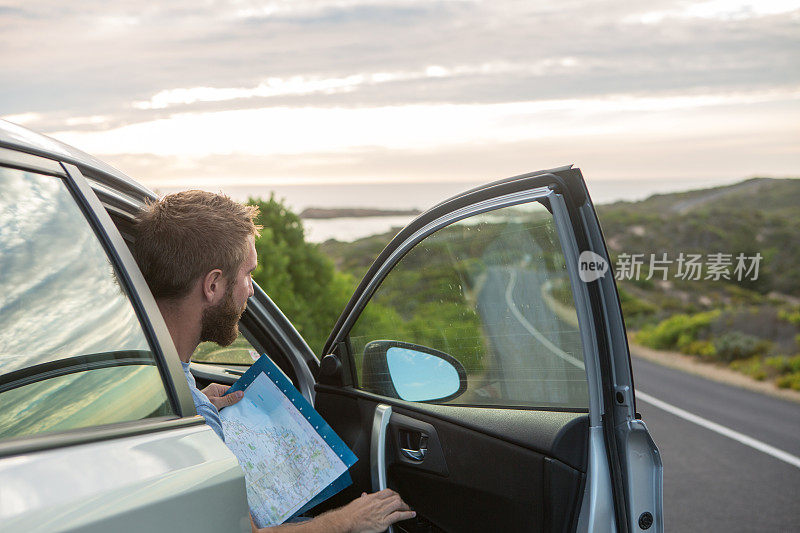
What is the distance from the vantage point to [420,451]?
2758 mm

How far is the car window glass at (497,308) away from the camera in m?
2.10

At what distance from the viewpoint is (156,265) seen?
2.12 meters

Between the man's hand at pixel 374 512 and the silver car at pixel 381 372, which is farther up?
the silver car at pixel 381 372

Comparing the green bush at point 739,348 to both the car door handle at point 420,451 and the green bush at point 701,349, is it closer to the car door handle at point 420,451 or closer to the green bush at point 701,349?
the green bush at point 701,349

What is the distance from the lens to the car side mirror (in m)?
2.56

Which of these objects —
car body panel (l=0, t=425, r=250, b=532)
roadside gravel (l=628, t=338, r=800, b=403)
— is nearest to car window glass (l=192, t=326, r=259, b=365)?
car body panel (l=0, t=425, r=250, b=532)

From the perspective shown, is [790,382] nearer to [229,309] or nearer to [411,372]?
[411,372]

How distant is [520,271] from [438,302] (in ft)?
1.35

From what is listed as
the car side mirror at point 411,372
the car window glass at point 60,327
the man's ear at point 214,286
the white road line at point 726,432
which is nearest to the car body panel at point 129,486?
the car window glass at point 60,327

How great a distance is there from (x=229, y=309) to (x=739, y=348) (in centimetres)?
2090

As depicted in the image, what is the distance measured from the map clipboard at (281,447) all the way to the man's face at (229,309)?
22 cm

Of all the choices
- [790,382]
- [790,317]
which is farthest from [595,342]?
[790,317]

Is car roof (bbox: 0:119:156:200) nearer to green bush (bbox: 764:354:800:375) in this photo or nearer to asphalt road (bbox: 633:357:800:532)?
asphalt road (bbox: 633:357:800:532)

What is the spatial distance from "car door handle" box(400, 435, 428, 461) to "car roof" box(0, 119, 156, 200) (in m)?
1.26
